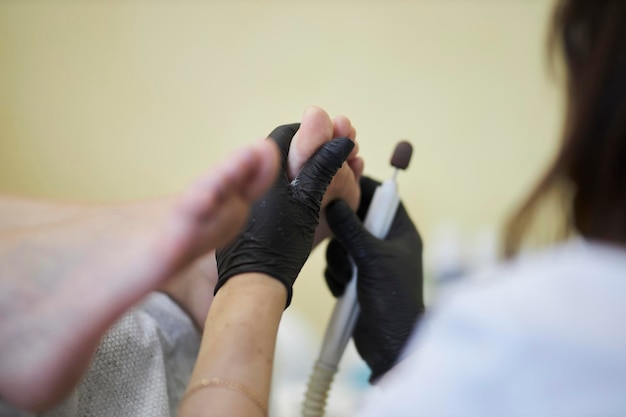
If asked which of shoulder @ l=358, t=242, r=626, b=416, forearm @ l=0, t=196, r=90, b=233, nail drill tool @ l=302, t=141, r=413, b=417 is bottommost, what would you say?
nail drill tool @ l=302, t=141, r=413, b=417

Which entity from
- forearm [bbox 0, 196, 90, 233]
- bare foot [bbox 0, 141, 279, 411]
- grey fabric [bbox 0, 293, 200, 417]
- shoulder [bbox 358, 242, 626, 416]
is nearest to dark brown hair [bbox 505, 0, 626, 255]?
shoulder [bbox 358, 242, 626, 416]

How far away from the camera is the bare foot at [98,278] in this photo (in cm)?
34

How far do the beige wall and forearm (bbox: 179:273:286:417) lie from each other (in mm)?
625

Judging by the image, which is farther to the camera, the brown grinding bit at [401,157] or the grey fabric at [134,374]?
the brown grinding bit at [401,157]

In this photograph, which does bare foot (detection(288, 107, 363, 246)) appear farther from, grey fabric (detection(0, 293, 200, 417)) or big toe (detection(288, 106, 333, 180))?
grey fabric (detection(0, 293, 200, 417))

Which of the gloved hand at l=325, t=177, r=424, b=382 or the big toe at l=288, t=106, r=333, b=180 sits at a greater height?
the big toe at l=288, t=106, r=333, b=180

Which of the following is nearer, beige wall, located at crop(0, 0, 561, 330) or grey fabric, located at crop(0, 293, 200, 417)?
grey fabric, located at crop(0, 293, 200, 417)

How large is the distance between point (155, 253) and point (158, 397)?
26 centimetres

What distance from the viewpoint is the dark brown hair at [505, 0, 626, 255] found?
0.36 metres

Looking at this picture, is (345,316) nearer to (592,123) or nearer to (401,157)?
(401,157)

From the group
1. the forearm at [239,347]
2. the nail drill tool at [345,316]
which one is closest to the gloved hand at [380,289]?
the nail drill tool at [345,316]

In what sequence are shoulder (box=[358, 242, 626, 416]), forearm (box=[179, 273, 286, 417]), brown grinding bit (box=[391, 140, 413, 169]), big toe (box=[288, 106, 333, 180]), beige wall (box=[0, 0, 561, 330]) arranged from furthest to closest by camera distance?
1. beige wall (box=[0, 0, 561, 330])
2. brown grinding bit (box=[391, 140, 413, 169])
3. big toe (box=[288, 106, 333, 180])
4. forearm (box=[179, 273, 286, 417])
5. shoulder (box=[358, 242, 626, 416])

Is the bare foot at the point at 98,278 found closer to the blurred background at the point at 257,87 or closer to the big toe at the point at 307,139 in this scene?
the big toe at the point at 307,139

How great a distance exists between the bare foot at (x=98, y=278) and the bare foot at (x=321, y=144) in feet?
0.69
